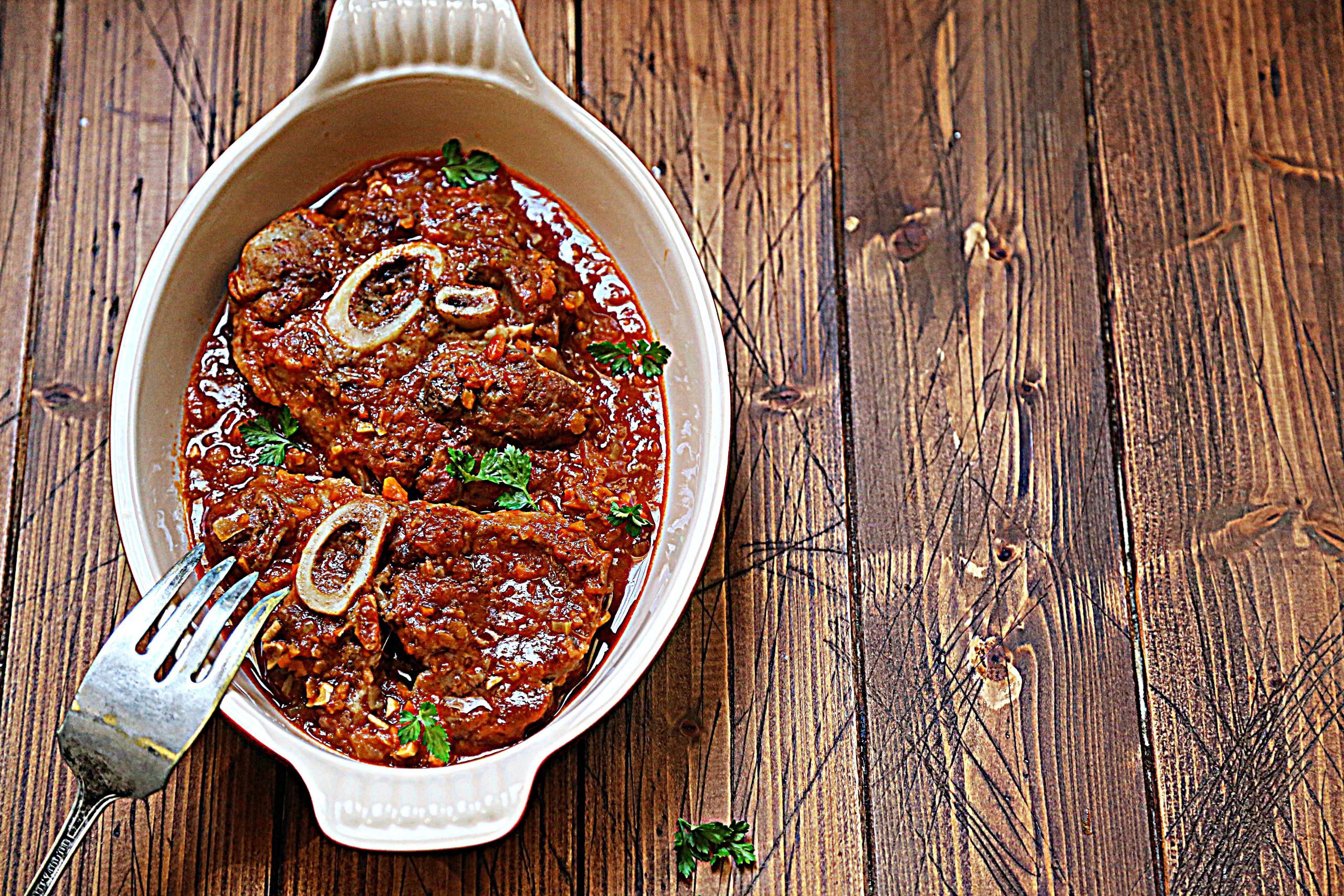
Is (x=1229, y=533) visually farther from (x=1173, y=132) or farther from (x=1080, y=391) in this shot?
(x=1173, y=132)

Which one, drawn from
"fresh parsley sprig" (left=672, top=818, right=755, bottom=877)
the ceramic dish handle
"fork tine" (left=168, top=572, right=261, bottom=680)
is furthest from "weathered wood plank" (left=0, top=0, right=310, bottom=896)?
"fresh parsley sprig" (left=672, top=818, right=755, bottom=877)

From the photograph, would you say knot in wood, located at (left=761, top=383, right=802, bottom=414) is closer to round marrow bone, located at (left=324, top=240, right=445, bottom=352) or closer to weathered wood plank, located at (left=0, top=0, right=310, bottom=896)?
round marrow bone, located at (left=324, top=240, right=445, bottom=352)

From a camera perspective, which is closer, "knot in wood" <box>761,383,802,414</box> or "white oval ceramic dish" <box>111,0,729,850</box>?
"white oval ceramic dish" <box>111,0,729,850</box>

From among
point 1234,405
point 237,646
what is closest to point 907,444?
point 1234,405

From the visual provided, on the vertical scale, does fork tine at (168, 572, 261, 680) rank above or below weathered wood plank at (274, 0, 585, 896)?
above

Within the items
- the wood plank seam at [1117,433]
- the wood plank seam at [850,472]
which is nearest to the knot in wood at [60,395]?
the wood plank seam at [850,472]

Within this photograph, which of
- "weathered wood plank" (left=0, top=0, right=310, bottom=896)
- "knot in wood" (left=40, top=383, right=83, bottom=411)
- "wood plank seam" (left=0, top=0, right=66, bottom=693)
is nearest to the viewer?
"weathered wood plank" (left=0, top=0, right=310, bottom=896)
